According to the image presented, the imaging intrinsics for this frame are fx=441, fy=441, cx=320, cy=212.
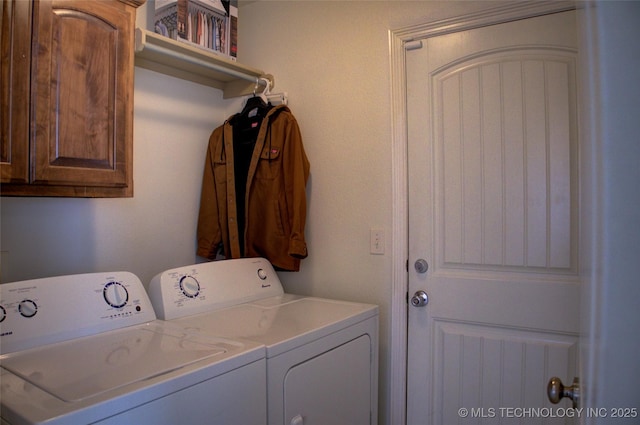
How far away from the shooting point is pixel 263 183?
224 cm

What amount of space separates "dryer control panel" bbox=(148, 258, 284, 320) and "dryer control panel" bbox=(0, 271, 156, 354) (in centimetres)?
7

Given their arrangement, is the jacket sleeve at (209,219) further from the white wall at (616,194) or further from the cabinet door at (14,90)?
the white wall at (616,194)

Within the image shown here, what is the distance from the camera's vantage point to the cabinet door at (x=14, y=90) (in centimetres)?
131

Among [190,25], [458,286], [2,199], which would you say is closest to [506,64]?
[458,286]

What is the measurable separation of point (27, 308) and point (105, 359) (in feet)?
1.16

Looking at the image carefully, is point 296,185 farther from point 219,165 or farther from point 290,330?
point 290,330

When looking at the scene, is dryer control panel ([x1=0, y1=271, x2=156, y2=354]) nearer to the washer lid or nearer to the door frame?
the washer lid

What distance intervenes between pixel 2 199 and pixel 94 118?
1.74 feet

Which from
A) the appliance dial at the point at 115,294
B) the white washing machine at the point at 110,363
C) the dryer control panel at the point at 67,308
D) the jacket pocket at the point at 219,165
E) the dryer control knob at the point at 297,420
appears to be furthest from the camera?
the jacket pocket at the point at 219,165

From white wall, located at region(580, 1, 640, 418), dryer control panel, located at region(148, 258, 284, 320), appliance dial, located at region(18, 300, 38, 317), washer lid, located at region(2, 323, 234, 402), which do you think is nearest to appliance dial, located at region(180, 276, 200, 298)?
dryer control panel, located at region(148, 258, 284, 320)

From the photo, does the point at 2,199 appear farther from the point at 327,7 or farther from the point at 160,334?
the point at 327,7

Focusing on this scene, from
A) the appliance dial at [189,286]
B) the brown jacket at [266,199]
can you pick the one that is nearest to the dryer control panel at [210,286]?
the appliance dial at [189,286]

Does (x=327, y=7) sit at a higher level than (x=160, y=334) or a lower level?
higher

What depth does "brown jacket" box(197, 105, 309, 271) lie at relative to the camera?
7.11ft
